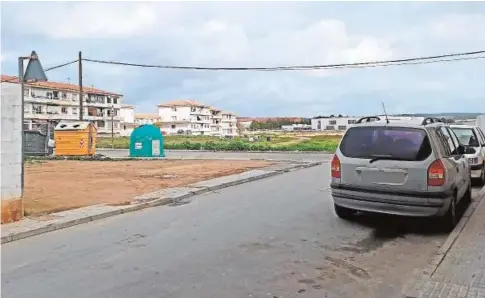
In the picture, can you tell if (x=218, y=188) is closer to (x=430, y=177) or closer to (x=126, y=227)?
(x=126, y=227)

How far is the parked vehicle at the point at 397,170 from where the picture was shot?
7559mm

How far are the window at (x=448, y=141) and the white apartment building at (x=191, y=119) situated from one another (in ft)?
337

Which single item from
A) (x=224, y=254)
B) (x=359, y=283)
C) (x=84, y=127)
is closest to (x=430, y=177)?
(x=359, y=283)

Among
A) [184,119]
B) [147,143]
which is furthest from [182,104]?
[147,143]

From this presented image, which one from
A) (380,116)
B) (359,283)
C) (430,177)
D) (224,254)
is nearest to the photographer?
(359,283)

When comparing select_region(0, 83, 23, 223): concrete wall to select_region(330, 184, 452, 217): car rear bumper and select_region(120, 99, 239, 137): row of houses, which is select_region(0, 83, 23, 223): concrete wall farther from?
select_region(120, 99, 239, 137): row of houses

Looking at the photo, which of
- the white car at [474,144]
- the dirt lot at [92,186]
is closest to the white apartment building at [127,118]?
the dirt lot at [92,186]

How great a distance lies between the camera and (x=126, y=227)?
8312 mm

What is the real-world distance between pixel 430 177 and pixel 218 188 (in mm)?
7194

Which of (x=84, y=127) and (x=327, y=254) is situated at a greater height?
(x=84, y=127)

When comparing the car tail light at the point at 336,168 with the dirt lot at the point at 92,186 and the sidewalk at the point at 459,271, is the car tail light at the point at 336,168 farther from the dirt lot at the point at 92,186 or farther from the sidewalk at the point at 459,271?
the dirt lot at the point at 92,186

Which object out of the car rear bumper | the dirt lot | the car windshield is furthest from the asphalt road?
the car windshield

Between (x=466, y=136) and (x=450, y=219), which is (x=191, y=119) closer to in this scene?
(x=466, y=136)

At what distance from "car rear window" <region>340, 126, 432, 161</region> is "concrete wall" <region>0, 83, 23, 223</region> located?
5.45 m
